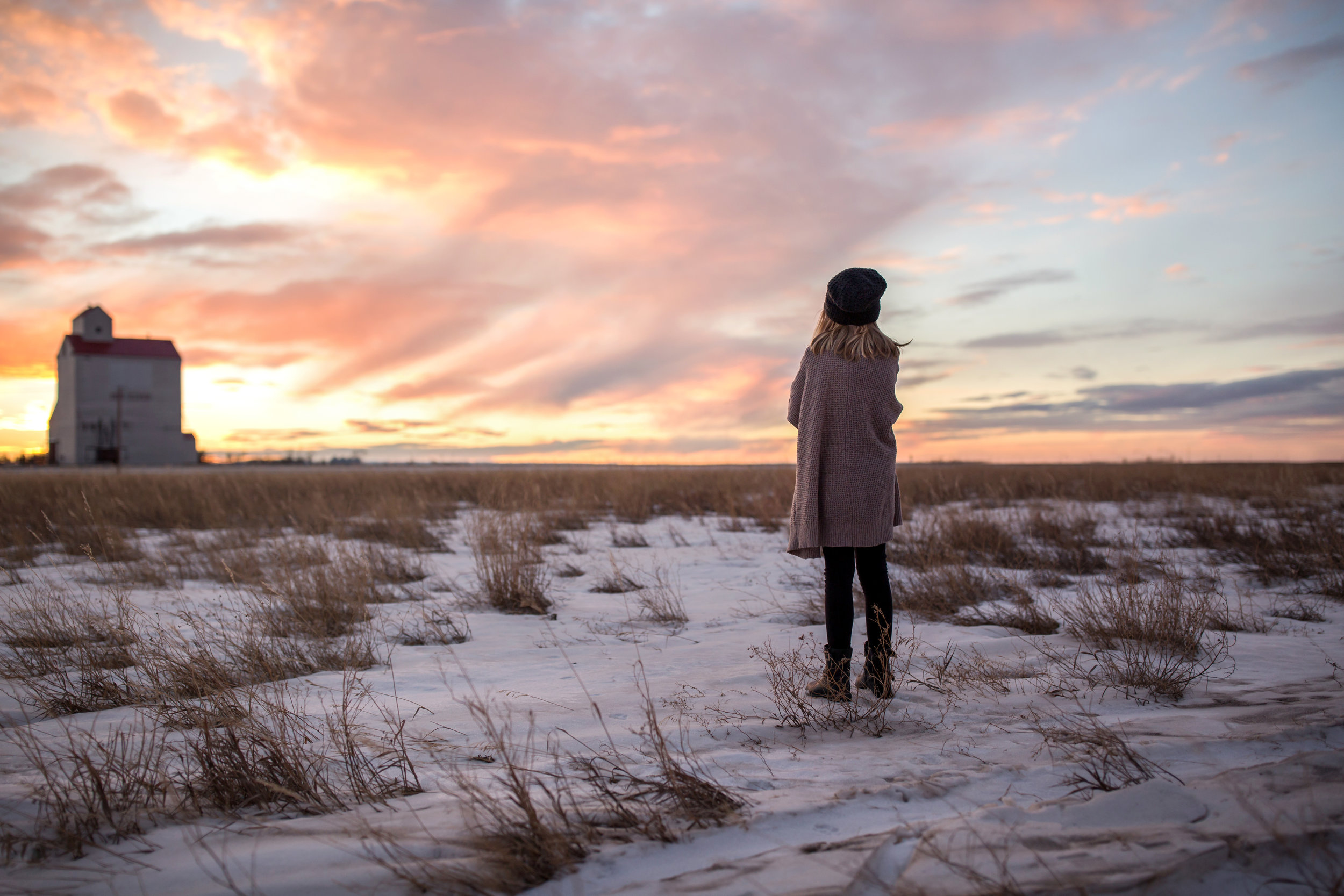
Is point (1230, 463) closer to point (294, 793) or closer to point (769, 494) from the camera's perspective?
point (769, 494)

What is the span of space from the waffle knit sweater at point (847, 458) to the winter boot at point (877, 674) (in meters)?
0.53

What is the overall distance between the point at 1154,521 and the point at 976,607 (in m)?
6.83

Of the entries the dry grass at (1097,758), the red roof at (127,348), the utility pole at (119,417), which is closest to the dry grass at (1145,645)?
the dry grass at (1097,758)

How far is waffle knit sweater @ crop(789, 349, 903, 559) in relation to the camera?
3020 mm

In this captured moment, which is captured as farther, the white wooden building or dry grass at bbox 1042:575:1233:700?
the white wooden building

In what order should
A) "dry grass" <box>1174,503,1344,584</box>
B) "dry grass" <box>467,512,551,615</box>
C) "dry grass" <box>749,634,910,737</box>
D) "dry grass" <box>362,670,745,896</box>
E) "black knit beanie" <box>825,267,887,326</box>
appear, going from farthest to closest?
"dry grass" <box>1174,503,1344,584</box> < "dry grass" <box>467,512,551,615</box> < "black knit beanie" <box>825,267,887,326</box> < "dry grass" <box>749,634,910,737</box> < "dry grass" <box>362,670,745,896</box>

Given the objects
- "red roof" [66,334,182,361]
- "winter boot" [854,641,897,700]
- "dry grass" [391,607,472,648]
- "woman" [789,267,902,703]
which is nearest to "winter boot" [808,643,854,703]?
"woman" [789,267,902,703]

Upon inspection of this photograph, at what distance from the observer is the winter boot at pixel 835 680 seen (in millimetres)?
2996

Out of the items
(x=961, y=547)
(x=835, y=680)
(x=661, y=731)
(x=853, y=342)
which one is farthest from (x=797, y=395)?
(x=961, y=547)

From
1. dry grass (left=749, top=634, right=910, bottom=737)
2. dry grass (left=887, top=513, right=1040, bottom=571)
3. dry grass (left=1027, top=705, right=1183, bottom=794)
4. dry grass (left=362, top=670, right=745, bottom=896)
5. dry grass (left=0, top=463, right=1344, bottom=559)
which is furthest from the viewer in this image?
dry grass (left=0, top=463, right=1344, bottom=559)

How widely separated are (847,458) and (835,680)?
1021 mm

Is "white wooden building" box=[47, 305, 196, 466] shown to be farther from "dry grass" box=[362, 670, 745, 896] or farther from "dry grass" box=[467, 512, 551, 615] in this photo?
"dry grass" box=[362, 670, 745, 896]

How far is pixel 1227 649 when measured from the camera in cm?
373

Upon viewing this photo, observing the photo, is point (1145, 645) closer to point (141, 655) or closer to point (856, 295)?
point (856, 295)
